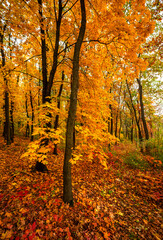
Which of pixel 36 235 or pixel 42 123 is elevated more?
pixel 42 123

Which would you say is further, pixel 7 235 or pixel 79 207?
pixel 79 207

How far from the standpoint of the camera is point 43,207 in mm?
3332

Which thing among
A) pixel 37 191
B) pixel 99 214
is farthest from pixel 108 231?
pixel 37 191

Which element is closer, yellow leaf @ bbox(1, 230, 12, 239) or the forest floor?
yellow leaf @ bbox(1, 230, 12, 239)

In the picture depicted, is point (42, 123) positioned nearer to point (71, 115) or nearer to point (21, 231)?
point (71, 115)

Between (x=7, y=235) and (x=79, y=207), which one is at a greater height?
(x=7, y=235)

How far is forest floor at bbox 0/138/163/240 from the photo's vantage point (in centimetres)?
273

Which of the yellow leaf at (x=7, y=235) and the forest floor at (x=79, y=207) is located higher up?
the yellow leaf at (x=7, y=235)

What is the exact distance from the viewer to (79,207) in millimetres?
3639

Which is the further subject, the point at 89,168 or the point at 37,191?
the point at 89,168

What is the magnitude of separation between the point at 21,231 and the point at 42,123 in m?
3.06

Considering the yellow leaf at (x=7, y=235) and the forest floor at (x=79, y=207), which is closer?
the yellow leaf at (x=7, y=235)

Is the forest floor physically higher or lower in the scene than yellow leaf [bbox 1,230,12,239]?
lower

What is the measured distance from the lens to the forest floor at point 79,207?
273cm
